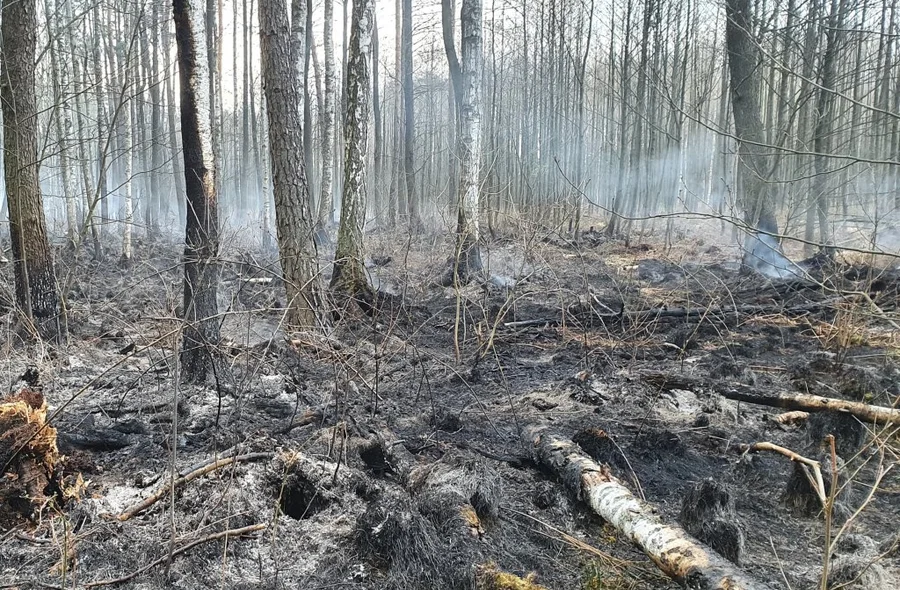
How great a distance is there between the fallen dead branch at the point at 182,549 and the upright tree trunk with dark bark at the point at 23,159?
4424mm

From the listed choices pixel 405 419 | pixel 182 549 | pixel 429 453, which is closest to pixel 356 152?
pixel 405 419

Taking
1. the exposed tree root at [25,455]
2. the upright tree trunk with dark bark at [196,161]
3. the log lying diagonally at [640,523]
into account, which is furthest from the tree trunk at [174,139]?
the log lying diagonally at [640,523]

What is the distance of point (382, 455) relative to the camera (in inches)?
143

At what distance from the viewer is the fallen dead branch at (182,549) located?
2281mm

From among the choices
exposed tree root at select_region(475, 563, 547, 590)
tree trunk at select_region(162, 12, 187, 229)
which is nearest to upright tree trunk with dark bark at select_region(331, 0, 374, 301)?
exposed tree root at select_region(475, 563, 547, 590)

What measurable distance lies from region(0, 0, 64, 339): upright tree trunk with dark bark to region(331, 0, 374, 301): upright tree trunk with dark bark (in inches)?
127

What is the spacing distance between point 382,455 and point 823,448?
282cm

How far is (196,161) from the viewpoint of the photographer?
4789mm

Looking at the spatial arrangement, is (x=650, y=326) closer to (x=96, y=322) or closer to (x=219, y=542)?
(x=219, y=542)

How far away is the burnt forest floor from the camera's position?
2574 mm

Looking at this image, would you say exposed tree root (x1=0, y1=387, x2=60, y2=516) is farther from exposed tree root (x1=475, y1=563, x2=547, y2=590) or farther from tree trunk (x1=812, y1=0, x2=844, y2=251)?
tree trunk (x1=812, y1=0, x2=844, y2=251)

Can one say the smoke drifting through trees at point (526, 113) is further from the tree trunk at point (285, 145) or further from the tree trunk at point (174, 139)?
the tree trunk at point (285, 145)

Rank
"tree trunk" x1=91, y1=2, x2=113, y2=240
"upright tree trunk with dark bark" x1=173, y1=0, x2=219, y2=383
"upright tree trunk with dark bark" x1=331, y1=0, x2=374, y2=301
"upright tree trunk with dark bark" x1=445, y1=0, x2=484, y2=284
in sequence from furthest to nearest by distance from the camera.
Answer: "upright tree trunk with dark bark" x1=445, y1=0, x2=484, y2=284, "upright tree trunk with dark bark" x1=331, y1=0, x2=374, y2=301, "tree trunk" x1=91, y1=2, x2=113, y2=240, "upright tree trunk with dark bark" x1=173, y1=0, x2=219, y2=383

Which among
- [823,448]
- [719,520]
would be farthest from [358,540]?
[823,448]
